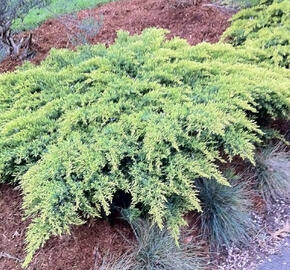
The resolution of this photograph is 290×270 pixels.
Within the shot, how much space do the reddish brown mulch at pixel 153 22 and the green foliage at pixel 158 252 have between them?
2.79 meters

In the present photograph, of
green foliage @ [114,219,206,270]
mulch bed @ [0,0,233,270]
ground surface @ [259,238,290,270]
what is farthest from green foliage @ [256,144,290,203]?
mulch bed @ [0,0,233,270]

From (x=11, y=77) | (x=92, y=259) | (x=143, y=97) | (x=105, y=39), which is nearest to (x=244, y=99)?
(x=143, y=97)

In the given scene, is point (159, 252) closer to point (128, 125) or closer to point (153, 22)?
point (128, 125)

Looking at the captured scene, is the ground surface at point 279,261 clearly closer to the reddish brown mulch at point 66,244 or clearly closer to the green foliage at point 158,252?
the green foliage at point 158,252

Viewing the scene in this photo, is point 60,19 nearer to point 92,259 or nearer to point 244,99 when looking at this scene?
point 244,99

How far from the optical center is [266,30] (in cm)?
493

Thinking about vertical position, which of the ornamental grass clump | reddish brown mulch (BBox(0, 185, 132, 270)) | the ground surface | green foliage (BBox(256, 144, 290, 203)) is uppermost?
reddish brown mulch (BBox(0, 185, 132, 270))

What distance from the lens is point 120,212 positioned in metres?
3.17

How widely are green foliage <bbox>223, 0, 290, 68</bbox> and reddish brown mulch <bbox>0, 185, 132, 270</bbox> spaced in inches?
95.4

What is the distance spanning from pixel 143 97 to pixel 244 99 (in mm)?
796

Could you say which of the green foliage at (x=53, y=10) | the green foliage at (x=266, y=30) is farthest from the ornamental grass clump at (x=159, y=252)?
the green foliage at (x=53, y=10)

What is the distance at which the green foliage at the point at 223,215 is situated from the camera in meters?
3.27

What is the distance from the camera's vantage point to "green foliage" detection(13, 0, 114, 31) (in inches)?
249

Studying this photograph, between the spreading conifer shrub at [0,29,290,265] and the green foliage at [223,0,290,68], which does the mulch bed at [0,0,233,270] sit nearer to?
the spreading conifer shrub at [0,29,290,265]
